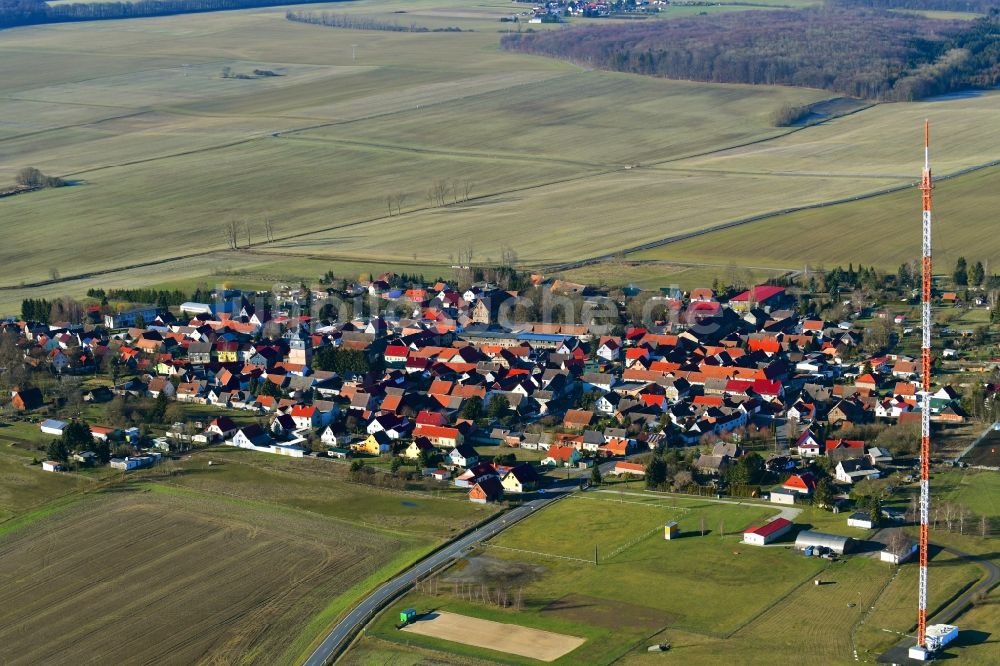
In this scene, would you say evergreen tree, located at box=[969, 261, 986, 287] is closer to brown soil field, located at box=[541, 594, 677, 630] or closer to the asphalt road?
the asphalt road

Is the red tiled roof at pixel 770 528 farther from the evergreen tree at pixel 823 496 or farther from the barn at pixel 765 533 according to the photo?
the evergreen tree at pixel 823 496

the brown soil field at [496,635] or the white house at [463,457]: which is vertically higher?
the brown soil field at [496,635]

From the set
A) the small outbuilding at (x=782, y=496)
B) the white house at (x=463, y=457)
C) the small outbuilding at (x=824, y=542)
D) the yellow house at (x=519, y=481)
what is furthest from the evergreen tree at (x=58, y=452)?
the small outbuilding at (x=824, y=542)

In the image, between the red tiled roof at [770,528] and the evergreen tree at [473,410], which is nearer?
the red tiled roof at [770,528]

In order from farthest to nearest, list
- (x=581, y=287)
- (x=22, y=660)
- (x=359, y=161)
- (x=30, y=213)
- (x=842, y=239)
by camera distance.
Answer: (x=359, y=161)
(x=30, y=213)
(x=842, y=239)
(x=581, y=287)
(x=22, y=660)

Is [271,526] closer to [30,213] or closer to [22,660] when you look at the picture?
[22,660]

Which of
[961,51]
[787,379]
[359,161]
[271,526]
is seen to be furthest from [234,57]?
[271,526]

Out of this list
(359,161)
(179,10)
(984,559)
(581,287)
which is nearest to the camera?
(984,559)
